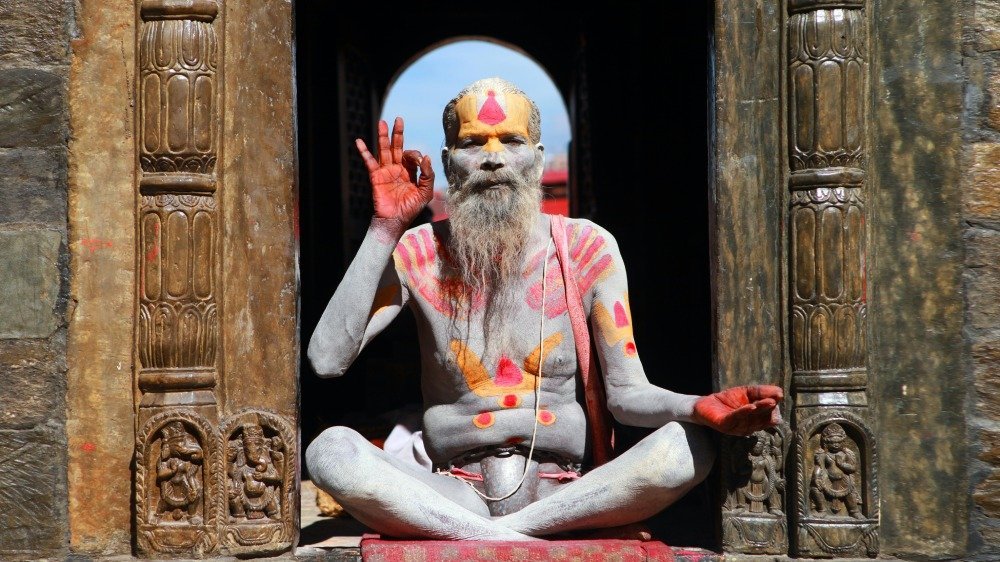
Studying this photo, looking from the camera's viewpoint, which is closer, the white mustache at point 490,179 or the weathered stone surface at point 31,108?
the weathered stone surface at point 31,108

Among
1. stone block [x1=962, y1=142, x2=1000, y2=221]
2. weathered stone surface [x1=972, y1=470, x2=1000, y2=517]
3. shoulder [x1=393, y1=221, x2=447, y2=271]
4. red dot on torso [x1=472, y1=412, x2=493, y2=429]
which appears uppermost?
stone block [x1=962, y1=142, x2=1000, y2=221]

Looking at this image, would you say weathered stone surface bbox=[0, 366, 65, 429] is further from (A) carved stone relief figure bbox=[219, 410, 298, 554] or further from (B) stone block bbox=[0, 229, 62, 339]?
(A) carved stone relief figure bbox=[219, 410, 298, 554]

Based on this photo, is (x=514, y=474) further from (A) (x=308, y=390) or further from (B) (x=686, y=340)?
(A) (x=308, y=390)

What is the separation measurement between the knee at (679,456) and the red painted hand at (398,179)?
1146 mm

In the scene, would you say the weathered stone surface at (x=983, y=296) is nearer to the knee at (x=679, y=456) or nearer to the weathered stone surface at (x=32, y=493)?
the knee at (x=679, y=456)

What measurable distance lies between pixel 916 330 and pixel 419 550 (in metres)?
1.85

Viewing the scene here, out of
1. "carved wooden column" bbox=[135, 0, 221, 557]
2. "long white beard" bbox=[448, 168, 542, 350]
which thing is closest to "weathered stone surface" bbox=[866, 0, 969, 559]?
"long white beard" bbox=[448, 168, 542, 350]

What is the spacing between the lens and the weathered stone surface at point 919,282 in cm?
404

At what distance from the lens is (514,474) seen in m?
4.21

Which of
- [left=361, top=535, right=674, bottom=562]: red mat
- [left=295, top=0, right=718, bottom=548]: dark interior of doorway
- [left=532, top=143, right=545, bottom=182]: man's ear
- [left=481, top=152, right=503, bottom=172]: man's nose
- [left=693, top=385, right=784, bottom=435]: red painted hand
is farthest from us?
[left=295, top=0, right=718, bottom=548]: dark interior of doorway

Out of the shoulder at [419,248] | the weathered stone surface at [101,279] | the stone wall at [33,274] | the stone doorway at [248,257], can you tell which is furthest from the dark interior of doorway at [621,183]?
the stone wall at [33,274]

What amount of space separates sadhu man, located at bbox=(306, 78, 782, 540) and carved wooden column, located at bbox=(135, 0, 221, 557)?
15.6 inches

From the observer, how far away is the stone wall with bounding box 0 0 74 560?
4.05 m

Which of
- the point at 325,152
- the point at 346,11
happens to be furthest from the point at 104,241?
the point at 346,11
